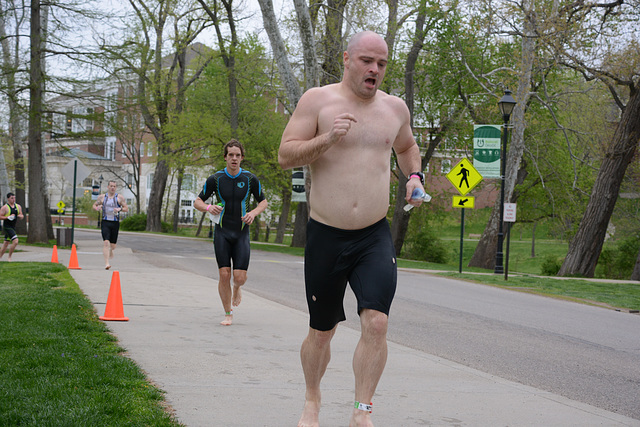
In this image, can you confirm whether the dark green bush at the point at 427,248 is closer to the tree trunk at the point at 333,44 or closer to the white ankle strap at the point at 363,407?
the tree trunk at the point at 333,44

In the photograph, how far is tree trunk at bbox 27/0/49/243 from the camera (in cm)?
2722

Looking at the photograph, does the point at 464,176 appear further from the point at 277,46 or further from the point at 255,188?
the point at 255,188

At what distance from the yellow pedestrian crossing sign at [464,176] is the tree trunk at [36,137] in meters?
14.8

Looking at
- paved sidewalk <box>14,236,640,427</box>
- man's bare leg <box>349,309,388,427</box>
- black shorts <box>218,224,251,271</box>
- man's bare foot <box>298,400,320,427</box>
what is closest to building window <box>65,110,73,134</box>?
paved sidewalk <box>14,236,640,427</box>

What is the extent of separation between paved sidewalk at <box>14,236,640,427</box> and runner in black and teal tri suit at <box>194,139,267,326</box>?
0.61 m

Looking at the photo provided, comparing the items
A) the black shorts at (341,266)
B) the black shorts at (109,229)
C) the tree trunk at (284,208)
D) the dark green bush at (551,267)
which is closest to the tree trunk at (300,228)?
the tree trunk at (284,208)

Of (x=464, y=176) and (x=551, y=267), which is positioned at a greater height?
(x=464, y=176)

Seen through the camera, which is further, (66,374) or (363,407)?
(66,374)

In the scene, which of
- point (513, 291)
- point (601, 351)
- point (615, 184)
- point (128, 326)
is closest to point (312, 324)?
point (128, 326)

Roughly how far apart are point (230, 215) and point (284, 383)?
12.1 ft

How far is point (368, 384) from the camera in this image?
4246 millimetres

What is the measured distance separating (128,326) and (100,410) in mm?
4189

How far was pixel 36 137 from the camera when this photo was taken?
2864cm

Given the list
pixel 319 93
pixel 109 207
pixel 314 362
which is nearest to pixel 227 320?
pixel 314 362
